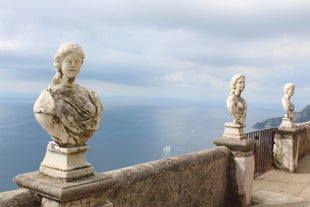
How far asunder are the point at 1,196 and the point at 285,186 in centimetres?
720

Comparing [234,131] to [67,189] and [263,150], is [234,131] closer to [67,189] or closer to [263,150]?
[263,150]

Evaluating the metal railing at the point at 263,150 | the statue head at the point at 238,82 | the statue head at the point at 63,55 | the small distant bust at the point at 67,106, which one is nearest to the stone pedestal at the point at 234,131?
the statue head at the point at 238,82

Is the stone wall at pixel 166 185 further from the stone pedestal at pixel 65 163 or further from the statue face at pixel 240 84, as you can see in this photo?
the statue face at pixel 240 84

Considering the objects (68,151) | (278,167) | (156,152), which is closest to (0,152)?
(156,152)

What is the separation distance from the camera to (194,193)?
209 inches

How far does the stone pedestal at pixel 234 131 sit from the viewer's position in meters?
6.72

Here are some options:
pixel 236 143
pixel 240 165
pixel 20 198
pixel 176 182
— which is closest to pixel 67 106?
pixel 20 198

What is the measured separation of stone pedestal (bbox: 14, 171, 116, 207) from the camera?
262 cm

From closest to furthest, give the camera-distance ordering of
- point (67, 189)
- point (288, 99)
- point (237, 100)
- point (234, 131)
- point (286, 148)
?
1. point (67, 189)
2. point (237, 100)
3. point (234, 131)
4. point (288, 99)
5. point (286, 148)

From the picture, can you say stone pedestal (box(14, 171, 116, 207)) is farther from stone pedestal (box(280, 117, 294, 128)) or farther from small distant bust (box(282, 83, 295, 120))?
stone pedestal (box(280, 117, 294, 128))

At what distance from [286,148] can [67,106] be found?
28.0 ft

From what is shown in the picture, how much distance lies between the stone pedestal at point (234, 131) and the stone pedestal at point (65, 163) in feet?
14.4

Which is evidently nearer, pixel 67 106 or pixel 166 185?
pixel 67 106

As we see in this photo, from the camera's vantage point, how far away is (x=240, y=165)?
258 inches
